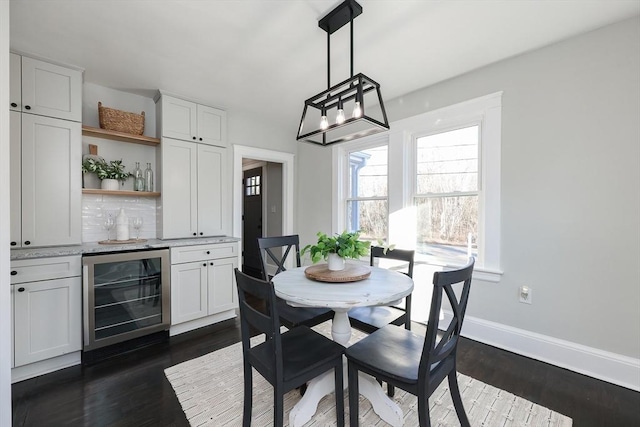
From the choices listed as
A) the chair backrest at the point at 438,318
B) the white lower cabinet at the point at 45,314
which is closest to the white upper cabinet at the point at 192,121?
the white lower cabinet at the point at 45,314

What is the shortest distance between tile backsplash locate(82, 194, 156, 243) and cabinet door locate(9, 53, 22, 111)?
890 millimetres

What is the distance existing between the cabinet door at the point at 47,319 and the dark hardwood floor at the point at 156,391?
20cm

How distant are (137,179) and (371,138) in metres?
2.76

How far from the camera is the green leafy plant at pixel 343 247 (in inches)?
71.7

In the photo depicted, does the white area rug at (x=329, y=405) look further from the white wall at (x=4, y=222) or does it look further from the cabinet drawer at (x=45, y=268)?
the cabinet drawer at (x=45, y=268)

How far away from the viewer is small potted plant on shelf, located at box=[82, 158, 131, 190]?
2.67 m

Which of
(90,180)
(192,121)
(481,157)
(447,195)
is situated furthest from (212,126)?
(481,157)

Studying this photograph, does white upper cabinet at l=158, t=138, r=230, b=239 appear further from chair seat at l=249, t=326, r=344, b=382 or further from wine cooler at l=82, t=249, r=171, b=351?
chair seat at l=249, t=326, r=344, b=382

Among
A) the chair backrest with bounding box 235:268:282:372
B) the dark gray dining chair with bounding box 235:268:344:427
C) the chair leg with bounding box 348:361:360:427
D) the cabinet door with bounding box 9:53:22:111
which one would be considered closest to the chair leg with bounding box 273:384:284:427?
the dark gray dining chair with bounding box 235:268:344:427

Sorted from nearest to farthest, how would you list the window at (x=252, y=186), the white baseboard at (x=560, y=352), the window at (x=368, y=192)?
the white baseboard at (x=560, y=352) < the window at (x=368, y=192) < the window at (x=252, y=186)

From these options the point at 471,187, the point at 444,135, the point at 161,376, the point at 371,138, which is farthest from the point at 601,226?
the point at 161,376

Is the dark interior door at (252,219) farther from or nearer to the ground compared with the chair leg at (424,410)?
farther from the ground

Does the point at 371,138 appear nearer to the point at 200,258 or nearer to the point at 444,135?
the point at 444,135

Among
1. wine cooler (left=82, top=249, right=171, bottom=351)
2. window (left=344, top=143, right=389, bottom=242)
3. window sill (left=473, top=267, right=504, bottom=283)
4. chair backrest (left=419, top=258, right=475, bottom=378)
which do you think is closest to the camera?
chair backrest (left=419, top=258, right=475, bottom=378)
